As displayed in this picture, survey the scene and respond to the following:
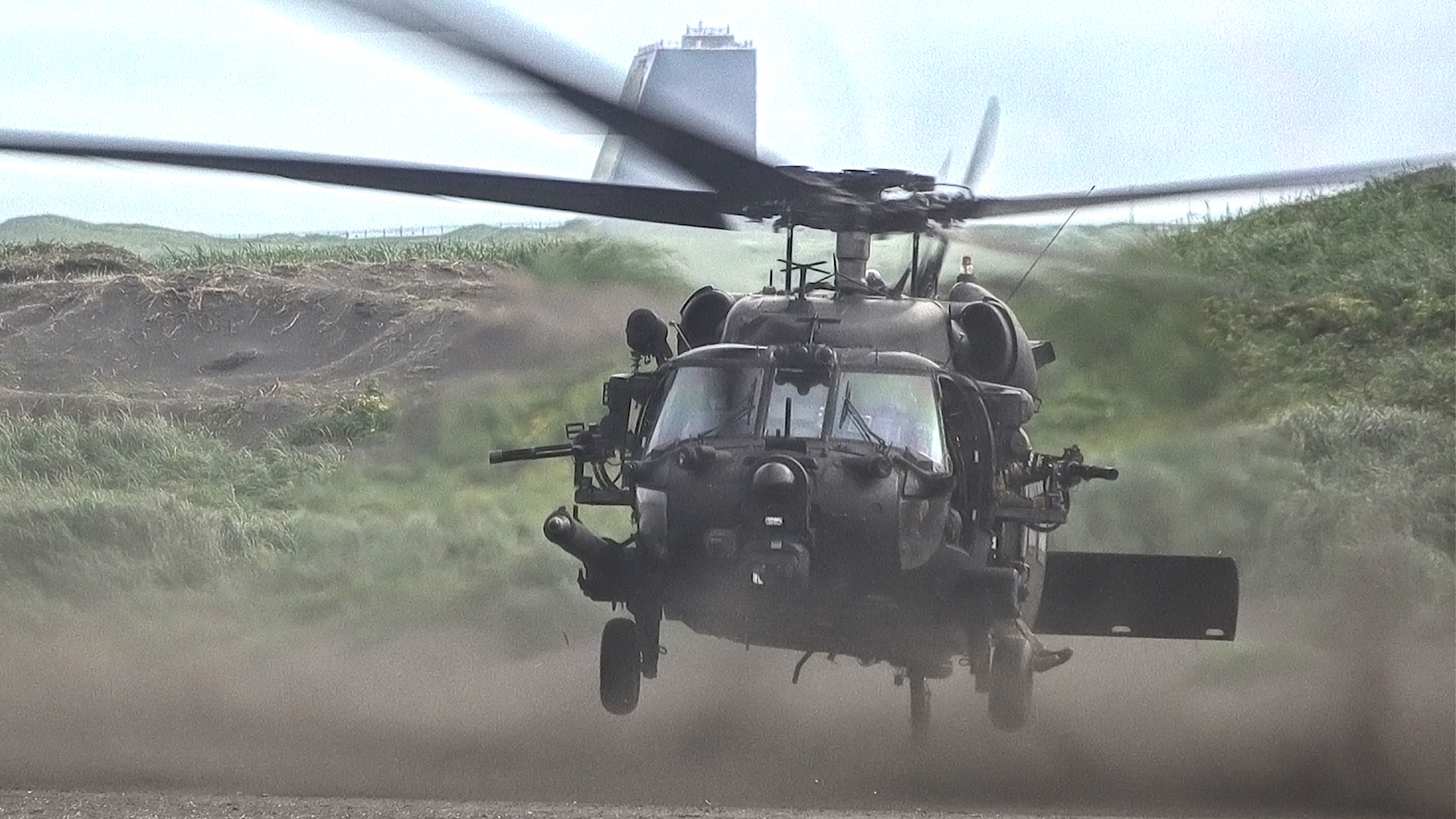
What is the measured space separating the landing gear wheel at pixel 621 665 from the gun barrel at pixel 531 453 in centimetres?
126

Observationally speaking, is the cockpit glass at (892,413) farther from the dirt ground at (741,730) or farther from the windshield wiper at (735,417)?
the dirt ground at (741,730)

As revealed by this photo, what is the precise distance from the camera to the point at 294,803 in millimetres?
11969

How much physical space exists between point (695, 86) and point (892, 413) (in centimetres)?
221

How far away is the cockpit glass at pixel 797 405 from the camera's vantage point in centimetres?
1028

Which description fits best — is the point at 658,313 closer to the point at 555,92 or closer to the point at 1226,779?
the point at 1226,779

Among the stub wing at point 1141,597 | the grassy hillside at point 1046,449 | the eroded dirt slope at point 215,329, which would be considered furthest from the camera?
the eroded dirt slope at point 215,329

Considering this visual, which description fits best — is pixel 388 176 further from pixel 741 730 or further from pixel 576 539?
pixel 741 730

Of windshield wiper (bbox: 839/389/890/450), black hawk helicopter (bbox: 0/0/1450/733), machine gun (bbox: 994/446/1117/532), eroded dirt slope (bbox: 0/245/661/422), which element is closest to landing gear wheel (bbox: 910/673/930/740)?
black hawk helicopter (bbox: 0/0/1450/733)

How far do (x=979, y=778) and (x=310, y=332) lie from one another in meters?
10.7

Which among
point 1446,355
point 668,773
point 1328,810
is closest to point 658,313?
point 668,773

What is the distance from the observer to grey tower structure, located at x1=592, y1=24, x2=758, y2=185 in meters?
10.2

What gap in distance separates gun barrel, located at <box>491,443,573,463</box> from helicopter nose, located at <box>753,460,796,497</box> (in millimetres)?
2242

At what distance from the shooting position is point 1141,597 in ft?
41.4

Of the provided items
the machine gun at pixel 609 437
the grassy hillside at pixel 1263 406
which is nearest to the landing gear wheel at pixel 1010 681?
the machine gun at pixel 609 437
